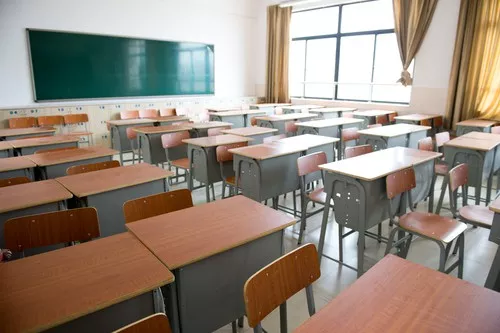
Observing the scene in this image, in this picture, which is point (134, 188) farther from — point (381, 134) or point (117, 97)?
point (117, 97)

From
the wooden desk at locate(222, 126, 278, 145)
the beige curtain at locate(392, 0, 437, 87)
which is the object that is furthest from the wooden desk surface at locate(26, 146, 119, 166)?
the beige curtain at locate(392, 0, 437, 87)

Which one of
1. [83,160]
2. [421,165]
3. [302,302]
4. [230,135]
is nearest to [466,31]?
[421,165]

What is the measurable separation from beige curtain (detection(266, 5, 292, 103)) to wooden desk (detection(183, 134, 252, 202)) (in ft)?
16.8

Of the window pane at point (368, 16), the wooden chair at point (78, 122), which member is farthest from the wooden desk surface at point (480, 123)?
the wooden chair at point (78, 122)

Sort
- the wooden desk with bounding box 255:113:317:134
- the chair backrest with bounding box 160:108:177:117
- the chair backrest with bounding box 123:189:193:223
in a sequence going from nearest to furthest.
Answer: the chair backrest with bounding box 123:189:193:223 < the wooden desk with bounding box 255:113:317:134 < the chair backrest with bounding box 160:108:177:117

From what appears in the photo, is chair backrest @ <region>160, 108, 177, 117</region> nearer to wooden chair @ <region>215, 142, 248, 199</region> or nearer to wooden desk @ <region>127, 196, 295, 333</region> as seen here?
wooden chair @ <region>215, 142, 248, 199</region>

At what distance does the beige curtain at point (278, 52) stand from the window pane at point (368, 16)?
1.46 metres

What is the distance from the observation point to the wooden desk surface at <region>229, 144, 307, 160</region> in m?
3.07

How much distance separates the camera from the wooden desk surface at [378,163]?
244 cm

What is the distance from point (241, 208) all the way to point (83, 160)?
1.96 meters

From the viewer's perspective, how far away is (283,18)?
8.34 m

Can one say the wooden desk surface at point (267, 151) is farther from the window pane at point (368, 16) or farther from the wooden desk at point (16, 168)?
the window pane at point (368, 16)

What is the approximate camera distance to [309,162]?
9.75 ft

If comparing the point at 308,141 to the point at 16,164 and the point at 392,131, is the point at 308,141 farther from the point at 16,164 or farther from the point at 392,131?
the point at 16,164
